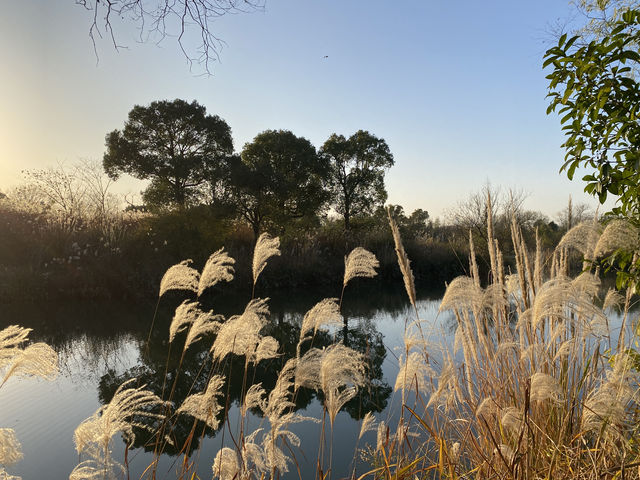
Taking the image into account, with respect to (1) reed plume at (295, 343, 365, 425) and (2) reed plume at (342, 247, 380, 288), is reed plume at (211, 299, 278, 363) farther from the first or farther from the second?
(2) reed plume at (342, 247, 380, 288)

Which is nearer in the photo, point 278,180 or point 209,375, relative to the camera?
point 209,375

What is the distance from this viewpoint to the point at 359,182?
76.2ft

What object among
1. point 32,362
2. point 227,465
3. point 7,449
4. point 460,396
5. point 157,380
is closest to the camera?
point 7,449

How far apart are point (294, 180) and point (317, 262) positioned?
318 inches

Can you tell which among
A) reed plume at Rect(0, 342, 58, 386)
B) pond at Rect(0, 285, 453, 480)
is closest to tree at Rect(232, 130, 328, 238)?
pond at Rect(0, 285, 453, 480)

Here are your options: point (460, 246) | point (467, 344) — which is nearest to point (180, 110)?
point (460, 246)

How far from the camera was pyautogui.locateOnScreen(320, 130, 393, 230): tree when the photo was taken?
2294 cm

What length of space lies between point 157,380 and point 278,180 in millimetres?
13737

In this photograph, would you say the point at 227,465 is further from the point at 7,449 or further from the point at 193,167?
the point at 193,167

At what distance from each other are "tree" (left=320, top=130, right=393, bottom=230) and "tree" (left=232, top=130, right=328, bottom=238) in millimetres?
856

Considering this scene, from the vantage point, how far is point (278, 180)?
707 inches

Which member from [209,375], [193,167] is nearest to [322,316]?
[209,375]

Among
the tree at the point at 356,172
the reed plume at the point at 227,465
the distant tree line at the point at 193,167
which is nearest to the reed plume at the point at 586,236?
the reed plume at the point at 227,465

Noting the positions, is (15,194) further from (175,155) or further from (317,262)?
(317,262)
